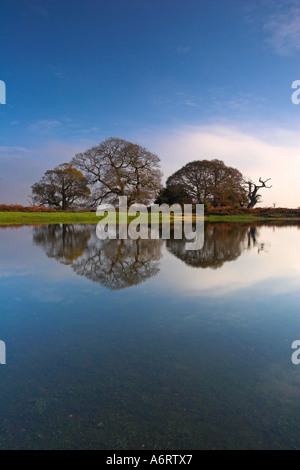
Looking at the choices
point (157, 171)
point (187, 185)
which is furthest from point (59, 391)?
point (187, 185)

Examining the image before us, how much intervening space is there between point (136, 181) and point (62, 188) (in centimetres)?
1110

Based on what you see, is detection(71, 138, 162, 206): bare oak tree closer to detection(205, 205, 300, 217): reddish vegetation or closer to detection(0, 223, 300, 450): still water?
detection(205, 205, 300, 217): reddish vegetation

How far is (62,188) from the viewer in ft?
126

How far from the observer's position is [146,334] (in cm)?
355

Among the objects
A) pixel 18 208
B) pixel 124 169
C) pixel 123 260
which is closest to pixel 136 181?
pixel 124 169

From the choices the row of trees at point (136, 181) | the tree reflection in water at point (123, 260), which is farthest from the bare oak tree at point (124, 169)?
the tree reflection in water at point (123, 260)

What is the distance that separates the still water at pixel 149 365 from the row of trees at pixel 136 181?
28.7m

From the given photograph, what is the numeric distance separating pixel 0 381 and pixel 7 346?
71 cm

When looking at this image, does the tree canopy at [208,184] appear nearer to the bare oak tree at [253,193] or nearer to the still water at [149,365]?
the bare oak tree at [253,193]

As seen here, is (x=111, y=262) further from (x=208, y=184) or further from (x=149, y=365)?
(x=208, y=184)

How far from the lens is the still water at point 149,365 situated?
6.70 feet

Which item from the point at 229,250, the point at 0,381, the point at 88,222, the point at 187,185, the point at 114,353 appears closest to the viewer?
the point at 0,381
